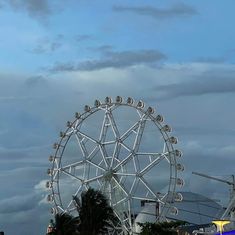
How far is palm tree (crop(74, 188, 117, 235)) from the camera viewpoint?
89.6 m

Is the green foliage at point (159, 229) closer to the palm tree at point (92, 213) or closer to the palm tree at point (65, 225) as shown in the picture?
the palm tree at point (92, 213)

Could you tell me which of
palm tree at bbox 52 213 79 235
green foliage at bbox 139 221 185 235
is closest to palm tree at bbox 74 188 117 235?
palm tree at bbox 52 213 79 235

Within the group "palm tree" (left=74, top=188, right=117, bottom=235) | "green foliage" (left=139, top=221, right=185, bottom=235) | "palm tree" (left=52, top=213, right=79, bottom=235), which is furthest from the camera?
"green foliage" (left=139, top=221, right=185, bottom=235)

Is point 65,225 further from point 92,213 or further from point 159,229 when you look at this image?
point 159,229

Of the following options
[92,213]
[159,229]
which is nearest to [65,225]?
[92,213]

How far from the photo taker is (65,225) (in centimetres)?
9562

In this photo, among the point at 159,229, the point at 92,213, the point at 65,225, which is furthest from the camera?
the point at 159,229

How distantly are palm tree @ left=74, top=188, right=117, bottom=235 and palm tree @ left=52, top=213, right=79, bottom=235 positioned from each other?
9.31 ft

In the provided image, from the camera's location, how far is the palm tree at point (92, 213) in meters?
89.6

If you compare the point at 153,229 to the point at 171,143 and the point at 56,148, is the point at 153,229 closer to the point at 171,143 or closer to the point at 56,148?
the point at 171,143

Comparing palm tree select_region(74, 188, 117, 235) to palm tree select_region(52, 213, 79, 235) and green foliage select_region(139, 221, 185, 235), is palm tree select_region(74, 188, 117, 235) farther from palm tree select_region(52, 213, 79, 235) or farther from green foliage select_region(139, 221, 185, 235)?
green foliage select_region(139, 221, 185, 235)

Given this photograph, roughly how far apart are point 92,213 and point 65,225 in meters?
7.46

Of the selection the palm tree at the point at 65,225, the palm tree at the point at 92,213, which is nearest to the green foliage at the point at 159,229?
the palm tree at the point at 92,213

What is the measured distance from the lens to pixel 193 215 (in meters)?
151
